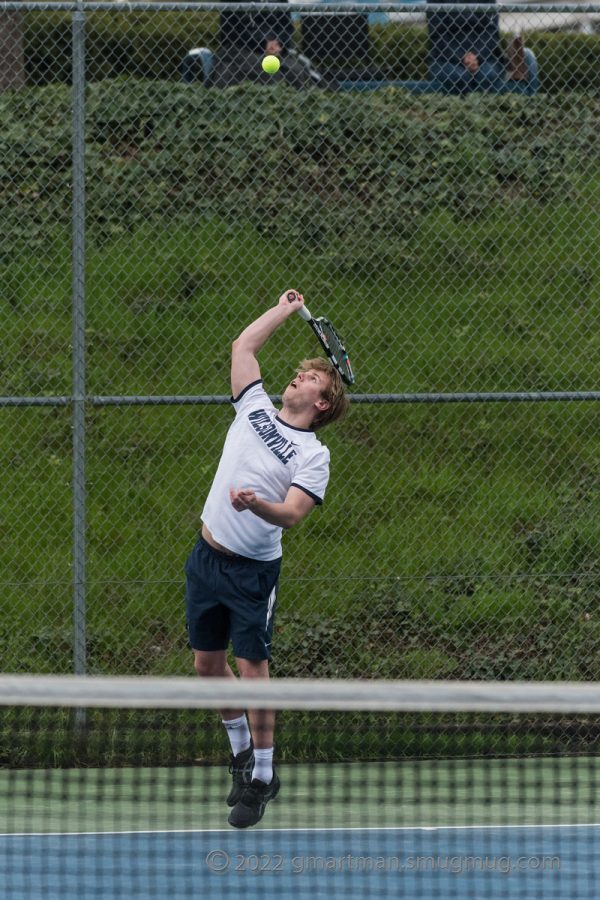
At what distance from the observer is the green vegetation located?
7.20m

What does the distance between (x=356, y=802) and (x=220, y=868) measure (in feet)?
3.11

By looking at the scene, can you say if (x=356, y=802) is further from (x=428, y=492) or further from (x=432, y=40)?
(x=432, y=40)

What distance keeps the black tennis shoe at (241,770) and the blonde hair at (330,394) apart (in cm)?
131

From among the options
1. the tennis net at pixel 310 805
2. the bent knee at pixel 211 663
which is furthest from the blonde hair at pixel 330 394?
the tennis net at pixel 310 805

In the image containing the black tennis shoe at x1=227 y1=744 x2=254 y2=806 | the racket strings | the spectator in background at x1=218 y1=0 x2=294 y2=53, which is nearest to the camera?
the black tennis shoe at x1=227 y1=744 x2=254 y2=806

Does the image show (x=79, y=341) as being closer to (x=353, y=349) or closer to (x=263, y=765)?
(x=263, y=765)

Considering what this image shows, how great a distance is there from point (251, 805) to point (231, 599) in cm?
78

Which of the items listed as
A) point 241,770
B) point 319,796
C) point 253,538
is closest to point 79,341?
point 253,538

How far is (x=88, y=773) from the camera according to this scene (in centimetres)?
593

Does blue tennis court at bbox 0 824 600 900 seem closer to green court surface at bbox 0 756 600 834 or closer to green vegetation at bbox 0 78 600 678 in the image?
green court surface at bbox 0 756 600 834

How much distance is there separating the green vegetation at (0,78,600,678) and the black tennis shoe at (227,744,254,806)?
67.1 inches

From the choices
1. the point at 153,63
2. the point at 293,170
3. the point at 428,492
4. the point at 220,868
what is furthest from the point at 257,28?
the point at 220,868

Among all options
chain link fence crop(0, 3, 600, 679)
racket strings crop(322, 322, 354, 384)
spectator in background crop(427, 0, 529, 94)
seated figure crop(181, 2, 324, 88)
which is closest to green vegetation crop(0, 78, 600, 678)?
chain link fence crop(0, 3, 600, 679)

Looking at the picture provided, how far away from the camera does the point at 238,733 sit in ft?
17.4
